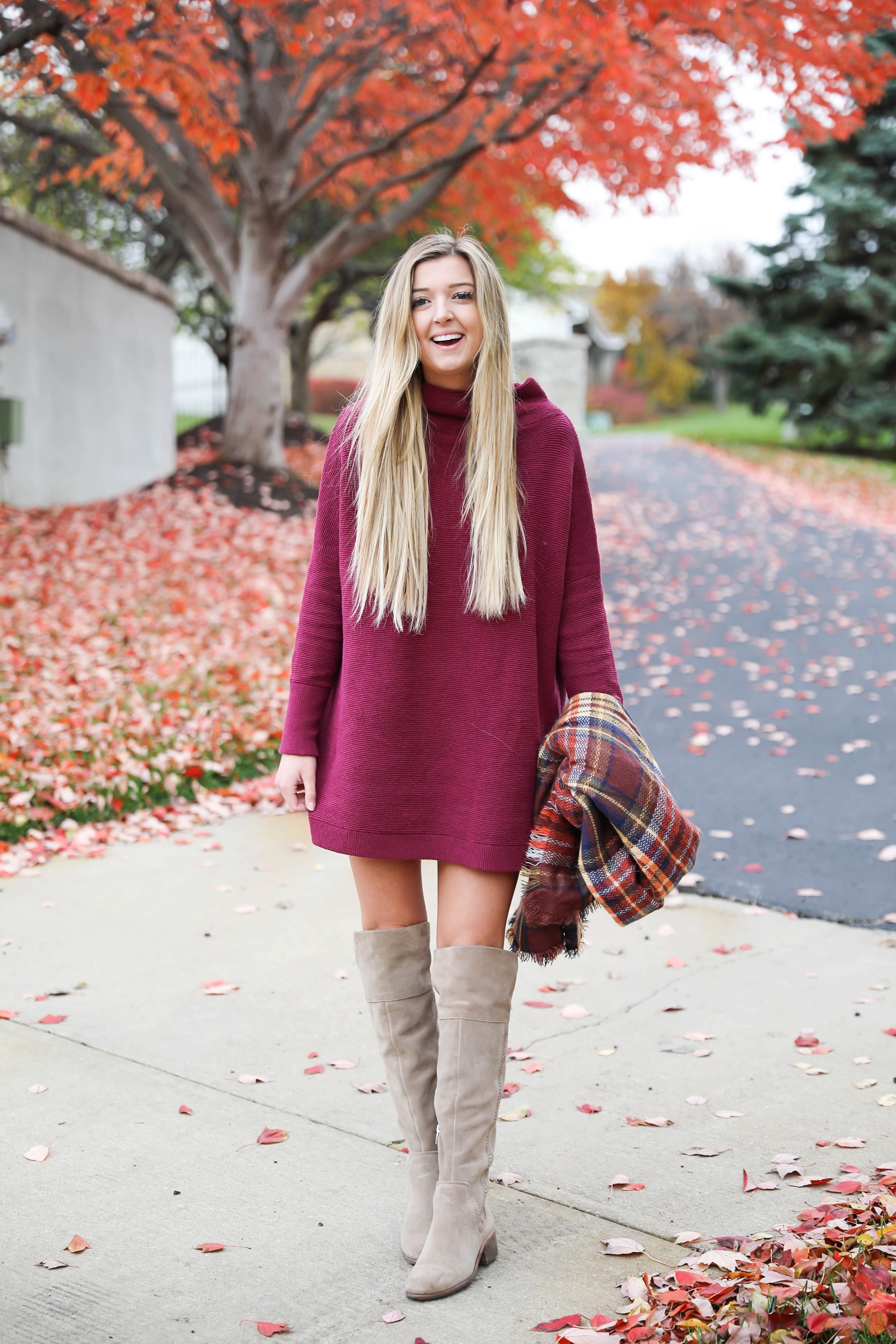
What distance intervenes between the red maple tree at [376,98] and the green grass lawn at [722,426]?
10.9 metres

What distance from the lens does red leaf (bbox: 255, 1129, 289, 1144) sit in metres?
3.03

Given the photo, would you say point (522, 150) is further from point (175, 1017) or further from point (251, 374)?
point (175, 1017)

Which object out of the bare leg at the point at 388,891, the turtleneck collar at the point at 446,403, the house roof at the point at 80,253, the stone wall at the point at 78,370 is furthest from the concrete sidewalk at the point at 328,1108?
the house roof at the point at 80,253

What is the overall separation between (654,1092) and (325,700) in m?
1.46

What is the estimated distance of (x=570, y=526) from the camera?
8.57ft

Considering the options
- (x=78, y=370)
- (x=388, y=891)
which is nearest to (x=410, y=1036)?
(x=388, y=891)

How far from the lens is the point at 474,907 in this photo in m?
2.52

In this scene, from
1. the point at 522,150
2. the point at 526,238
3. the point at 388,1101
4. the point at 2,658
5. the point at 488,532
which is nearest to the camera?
the point at 488,532

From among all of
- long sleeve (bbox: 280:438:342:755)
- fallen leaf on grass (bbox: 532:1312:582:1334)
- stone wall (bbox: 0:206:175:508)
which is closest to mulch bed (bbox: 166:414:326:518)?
stone wall (bbox: 0:206:175:508)

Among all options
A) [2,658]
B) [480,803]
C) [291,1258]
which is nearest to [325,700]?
[480,803]

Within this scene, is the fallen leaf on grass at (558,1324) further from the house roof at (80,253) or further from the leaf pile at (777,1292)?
the house roof at (80,253)

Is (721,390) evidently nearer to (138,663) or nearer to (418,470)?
(138,663)

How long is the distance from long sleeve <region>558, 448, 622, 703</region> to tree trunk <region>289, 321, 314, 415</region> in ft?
64.1

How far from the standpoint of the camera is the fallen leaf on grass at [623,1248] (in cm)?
257
